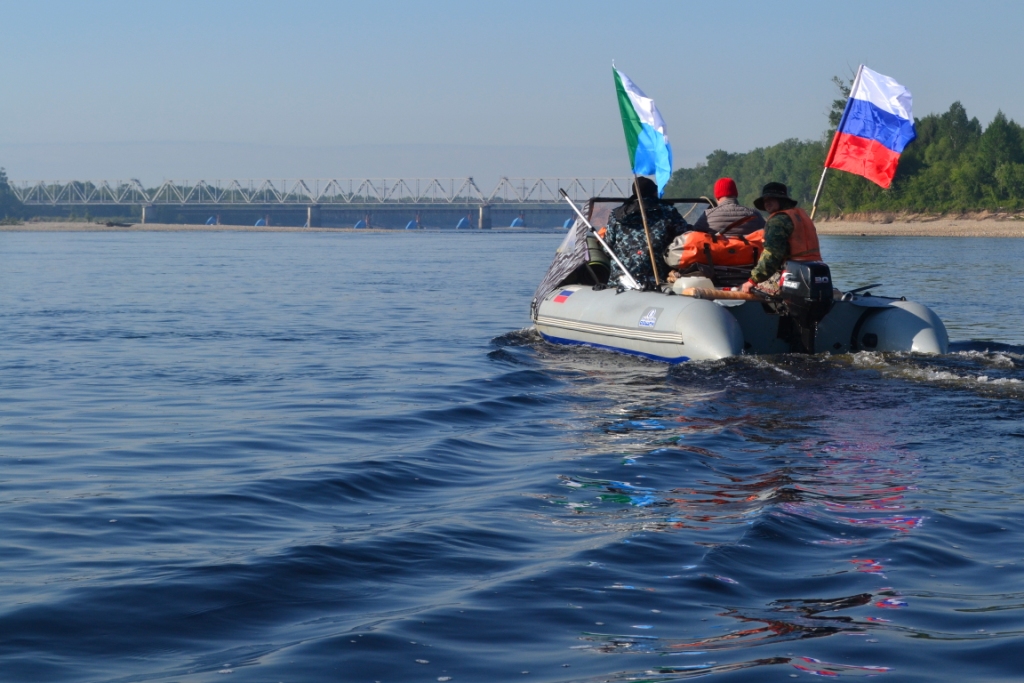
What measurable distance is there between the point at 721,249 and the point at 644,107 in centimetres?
239

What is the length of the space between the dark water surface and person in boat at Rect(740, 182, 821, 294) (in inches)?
39.2

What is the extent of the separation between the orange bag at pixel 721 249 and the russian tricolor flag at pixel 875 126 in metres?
1.52

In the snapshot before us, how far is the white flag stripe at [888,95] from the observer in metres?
13.1

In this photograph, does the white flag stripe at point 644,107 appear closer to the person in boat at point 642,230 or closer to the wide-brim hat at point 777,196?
the person in boat at point 642,230

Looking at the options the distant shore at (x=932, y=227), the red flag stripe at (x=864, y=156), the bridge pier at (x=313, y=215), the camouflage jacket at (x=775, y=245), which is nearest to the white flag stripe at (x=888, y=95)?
the red flag stripe at (x=864, y=156)

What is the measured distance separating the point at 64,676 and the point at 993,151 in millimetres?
102422

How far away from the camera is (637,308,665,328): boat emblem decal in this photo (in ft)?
39.6

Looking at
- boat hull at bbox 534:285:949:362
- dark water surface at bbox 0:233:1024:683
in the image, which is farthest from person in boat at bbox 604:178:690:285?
dark water surface at bbox 0:233:1024:683

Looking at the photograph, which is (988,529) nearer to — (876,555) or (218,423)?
(876,555)

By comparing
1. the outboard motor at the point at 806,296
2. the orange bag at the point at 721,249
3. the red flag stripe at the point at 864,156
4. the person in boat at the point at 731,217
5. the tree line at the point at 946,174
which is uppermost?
the tree line at the point at 946,174

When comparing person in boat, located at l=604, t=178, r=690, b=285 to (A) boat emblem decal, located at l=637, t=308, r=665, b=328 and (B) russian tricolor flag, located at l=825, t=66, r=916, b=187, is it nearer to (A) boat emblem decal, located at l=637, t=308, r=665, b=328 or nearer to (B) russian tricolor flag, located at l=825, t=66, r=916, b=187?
(A) boat emblem decal, located at l=637, t=308, r=665, b=328

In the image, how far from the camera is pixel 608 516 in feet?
19.8

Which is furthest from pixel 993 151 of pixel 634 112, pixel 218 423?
pixel 218 423

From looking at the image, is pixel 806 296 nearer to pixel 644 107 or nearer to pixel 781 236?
pixel 781 236
